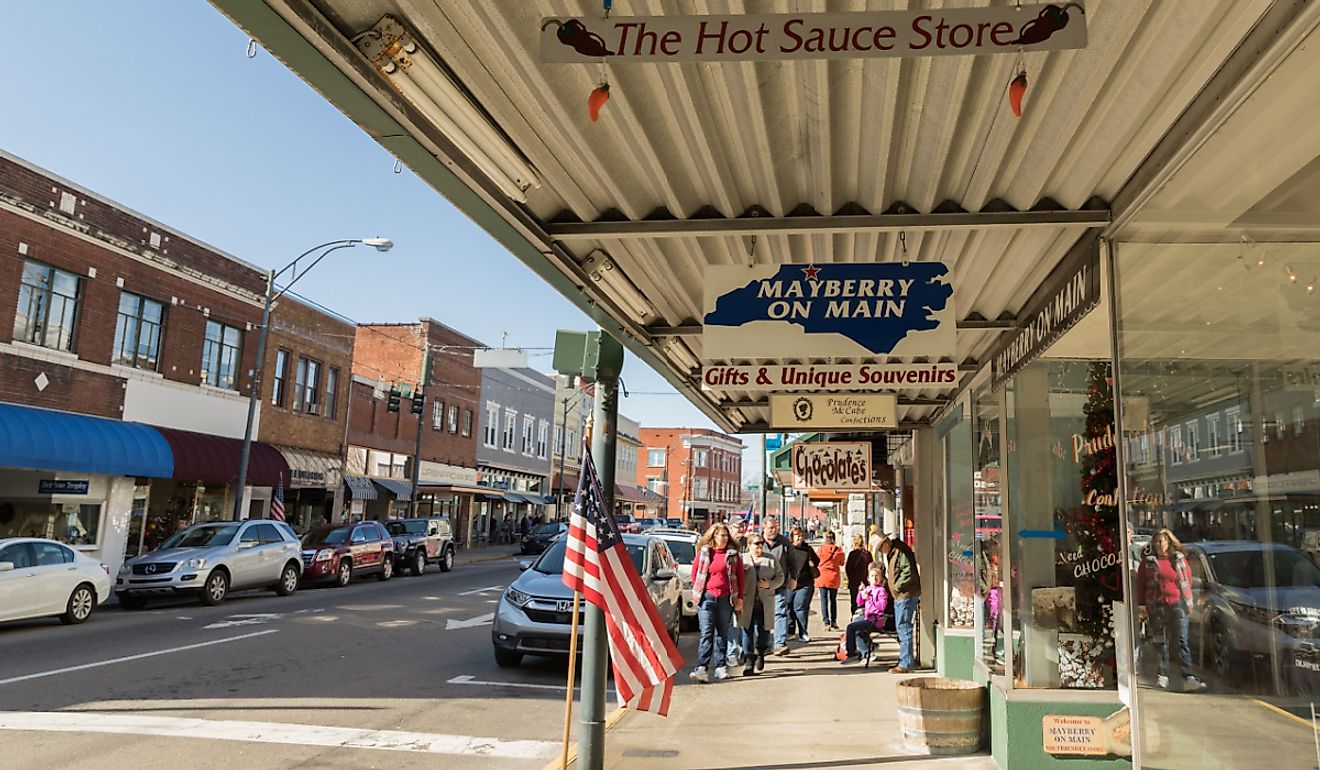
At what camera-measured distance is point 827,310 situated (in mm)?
5699

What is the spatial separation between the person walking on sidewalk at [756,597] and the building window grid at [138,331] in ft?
59.0

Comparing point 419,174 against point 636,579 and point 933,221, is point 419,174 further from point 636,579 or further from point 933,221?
point 636,579

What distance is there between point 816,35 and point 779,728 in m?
6.83

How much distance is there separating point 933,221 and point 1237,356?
168cm

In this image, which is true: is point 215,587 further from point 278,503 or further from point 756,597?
point 756,597

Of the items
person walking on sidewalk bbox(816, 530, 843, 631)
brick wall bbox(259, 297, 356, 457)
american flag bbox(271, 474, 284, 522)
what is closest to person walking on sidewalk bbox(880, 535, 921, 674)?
person walking on sidewalk bbox(816, 530, 843, 631)

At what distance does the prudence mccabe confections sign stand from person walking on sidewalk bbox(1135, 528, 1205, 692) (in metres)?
1.59

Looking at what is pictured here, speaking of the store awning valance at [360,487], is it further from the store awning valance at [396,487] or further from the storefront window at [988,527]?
the storefront window at [988,527]

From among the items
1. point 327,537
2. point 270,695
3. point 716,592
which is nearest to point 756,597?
point 716,592

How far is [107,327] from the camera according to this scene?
2188 cm

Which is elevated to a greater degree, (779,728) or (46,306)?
(46,306)

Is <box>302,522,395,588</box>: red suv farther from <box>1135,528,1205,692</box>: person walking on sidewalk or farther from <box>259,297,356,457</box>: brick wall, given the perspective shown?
<box>1135,528,1205,692</box>: person walking on sidewalk

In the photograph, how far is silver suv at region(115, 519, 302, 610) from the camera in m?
17.5

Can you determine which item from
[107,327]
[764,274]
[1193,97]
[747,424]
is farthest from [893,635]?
[107,327]
